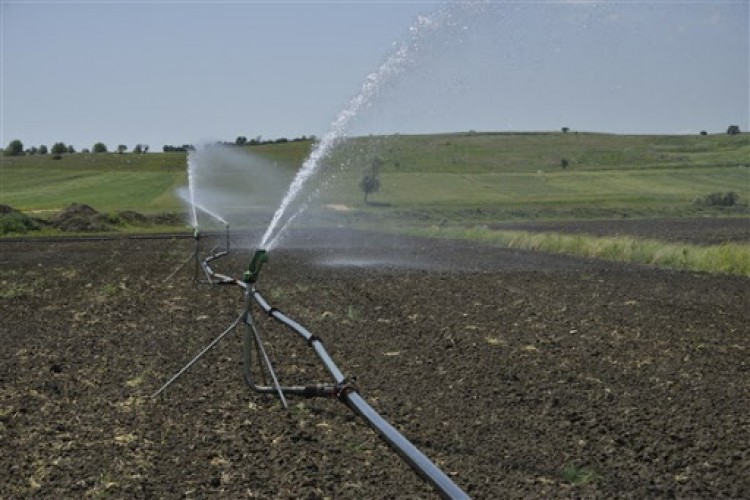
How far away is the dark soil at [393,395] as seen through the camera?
19.5 ft

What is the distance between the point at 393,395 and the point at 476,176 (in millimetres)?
76855

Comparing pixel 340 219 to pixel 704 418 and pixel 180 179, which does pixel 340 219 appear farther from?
pixel 704 418

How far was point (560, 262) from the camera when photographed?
1020 inches

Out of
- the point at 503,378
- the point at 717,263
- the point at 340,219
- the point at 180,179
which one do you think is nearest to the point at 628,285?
the point at 717,263

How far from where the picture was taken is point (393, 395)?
826cm

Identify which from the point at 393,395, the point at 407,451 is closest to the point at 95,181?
the point at 393,395

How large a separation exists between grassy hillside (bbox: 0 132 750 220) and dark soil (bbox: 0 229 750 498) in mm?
33408

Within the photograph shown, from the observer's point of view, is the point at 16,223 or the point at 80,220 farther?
the point at 80,220

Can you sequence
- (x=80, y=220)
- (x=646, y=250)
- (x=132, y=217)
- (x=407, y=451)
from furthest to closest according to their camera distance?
(x=132, y=217), (x=80, y=220), (x=646, y=250), (x=407, y=451)

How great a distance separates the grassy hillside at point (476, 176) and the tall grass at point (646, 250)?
1664cm

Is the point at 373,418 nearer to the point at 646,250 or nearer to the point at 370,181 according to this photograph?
the point at 646,250

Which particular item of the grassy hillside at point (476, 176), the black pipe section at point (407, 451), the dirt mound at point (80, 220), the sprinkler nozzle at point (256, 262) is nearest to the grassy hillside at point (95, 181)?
the grassy hillside at point (476, 176)

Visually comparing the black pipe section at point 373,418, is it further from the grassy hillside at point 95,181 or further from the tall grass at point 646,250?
the grassy hillside at point 95,181

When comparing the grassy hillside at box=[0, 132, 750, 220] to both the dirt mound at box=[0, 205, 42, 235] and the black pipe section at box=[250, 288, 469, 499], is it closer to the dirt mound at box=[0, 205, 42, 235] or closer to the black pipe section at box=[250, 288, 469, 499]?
the dirt mound at box=[0, 205, 42, 235]
